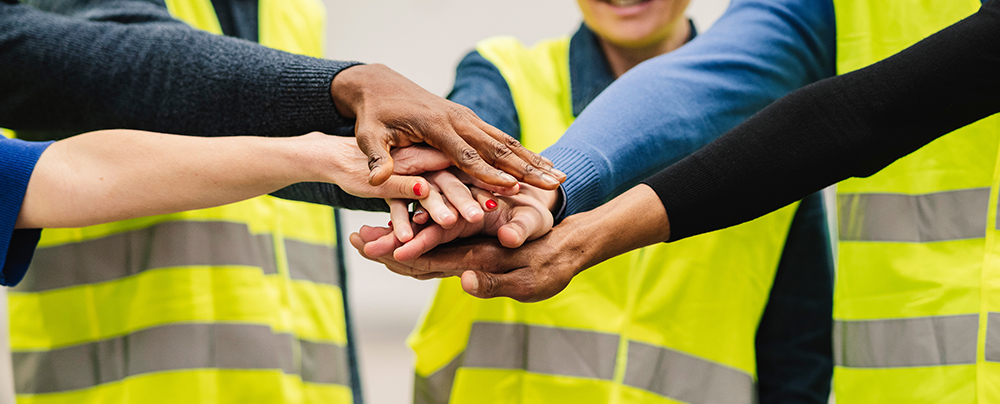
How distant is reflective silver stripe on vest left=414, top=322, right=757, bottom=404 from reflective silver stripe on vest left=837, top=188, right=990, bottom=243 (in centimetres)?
26

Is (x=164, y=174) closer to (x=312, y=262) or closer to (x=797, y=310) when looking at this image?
(x=312, y=262)

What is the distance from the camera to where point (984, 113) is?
0.69m

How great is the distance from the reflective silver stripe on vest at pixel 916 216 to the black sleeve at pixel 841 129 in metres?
0.09

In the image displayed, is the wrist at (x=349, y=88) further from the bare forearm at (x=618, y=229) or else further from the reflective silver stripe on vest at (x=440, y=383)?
the reflective silver stripe on vest at (x=440, y=383)

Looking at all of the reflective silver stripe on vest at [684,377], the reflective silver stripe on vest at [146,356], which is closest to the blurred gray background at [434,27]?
the reflective silver stripe on vest at [146,356]

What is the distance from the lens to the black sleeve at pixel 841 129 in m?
0.67

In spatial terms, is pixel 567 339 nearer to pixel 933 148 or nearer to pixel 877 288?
pixel 877 288

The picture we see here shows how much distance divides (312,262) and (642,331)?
522 mm

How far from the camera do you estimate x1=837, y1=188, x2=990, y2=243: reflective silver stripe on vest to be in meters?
0.75

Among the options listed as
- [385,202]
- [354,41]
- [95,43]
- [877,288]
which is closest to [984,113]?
[877,288]

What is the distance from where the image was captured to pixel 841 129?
27.8 inches

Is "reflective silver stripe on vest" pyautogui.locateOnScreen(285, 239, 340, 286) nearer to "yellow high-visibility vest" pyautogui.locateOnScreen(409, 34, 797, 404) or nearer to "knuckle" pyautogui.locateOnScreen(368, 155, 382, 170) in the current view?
"yellow high-visibility vest" pyautogui.locateOnScreen(409, 34, 797, 404)

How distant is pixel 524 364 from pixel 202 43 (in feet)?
2.04

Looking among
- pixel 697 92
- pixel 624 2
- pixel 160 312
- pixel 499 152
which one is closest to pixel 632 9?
pixel 624 2
